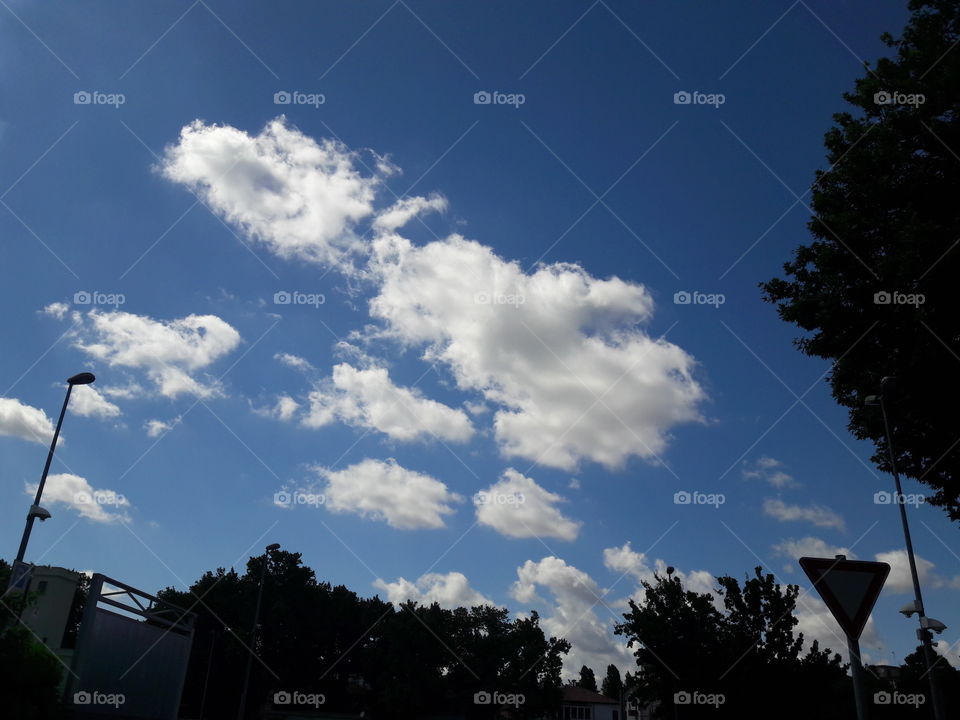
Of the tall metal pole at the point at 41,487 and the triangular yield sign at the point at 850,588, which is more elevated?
the tall metal pole at the point at 41,487

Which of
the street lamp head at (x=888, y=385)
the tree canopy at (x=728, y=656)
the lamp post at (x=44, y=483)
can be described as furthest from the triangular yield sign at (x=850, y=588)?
the tree canopy at (x=728, y=656)

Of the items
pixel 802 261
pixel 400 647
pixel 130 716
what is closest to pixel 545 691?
pixel 400 647

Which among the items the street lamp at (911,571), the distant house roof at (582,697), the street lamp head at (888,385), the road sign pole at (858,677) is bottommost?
the road sign pole at (858,677)

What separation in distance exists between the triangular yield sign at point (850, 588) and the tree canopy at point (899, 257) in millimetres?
13013

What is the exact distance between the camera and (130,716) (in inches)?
794

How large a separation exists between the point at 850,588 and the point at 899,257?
1363 cm

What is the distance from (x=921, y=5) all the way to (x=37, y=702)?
90.6ft

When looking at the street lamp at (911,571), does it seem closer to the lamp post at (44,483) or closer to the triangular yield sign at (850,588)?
the triangular yield sign at (850,588)

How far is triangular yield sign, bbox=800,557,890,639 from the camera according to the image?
5.02m

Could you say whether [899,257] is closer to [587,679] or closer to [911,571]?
[911,571]

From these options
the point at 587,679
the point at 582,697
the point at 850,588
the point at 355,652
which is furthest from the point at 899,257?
the point at 587,679

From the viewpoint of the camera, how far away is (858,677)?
472 centimetres

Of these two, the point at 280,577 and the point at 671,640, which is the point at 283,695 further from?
the point at 671,640

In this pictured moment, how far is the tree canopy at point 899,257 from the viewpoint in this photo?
16094 mm
